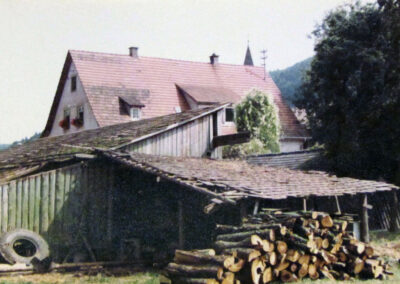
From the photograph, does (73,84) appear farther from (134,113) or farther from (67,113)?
(134,113)

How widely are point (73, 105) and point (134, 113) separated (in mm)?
4487

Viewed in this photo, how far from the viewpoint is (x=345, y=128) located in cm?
2619

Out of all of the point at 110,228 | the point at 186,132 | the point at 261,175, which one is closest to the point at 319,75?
the point at 186,132

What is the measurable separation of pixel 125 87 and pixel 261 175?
18.9 m

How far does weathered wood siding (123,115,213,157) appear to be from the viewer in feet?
64.5

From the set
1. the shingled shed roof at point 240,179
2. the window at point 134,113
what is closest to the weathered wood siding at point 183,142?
the shingled shed roof at point 240,179

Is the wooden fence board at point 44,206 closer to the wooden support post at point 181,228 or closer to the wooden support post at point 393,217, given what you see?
the wooden support post at point 181,228

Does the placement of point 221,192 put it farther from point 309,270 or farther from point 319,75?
point 319,75

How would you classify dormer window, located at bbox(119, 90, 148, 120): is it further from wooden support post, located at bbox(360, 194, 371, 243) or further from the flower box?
wooden support post, located at bbox(360, 194, 371, 243)

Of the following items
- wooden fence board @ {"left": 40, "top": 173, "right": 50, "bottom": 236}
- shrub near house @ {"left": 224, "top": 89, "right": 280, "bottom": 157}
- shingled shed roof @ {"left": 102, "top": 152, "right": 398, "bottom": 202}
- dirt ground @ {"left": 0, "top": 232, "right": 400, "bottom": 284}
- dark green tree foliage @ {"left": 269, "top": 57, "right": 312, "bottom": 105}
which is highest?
dark green tree foliage @ {"left": 269, "top": 57, "right": 312, "bottom": 105}

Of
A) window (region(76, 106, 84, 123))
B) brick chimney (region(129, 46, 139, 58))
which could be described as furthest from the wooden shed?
brick chimney (region(129, 46, 139, 58))

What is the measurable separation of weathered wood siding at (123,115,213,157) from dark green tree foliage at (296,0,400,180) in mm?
7824

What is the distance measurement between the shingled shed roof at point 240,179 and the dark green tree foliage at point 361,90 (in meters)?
6.94

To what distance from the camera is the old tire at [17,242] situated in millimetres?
14906
